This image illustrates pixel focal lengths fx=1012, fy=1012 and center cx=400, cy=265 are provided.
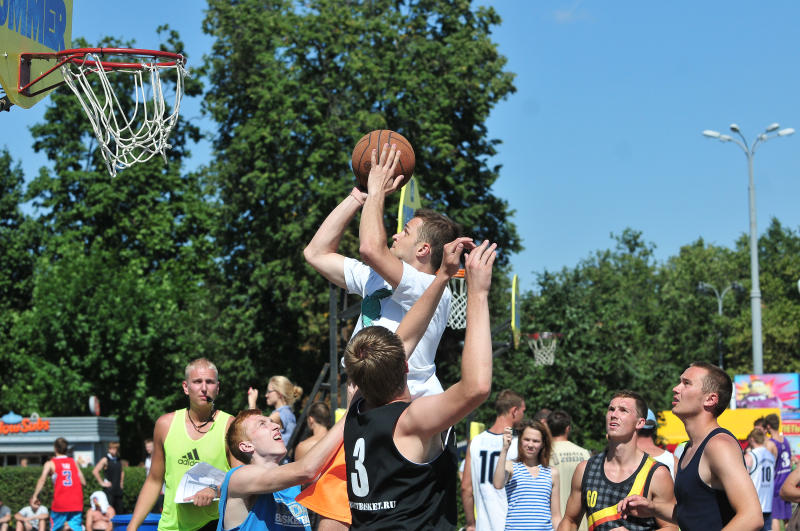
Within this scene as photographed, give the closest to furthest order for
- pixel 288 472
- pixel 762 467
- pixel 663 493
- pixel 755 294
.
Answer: pixel 288 472
pixel 663 493
pixel 762 467
pixel 755 294

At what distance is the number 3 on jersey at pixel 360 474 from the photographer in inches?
157

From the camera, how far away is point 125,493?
25156 mm

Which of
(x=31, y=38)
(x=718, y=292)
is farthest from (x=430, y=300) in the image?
(x=718, y=292)

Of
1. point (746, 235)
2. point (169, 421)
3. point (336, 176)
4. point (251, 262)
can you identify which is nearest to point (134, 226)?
point (251, 262)

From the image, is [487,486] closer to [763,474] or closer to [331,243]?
[331,243]

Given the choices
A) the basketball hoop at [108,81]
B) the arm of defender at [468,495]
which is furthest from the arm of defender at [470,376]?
the arm of defender at [468,495]

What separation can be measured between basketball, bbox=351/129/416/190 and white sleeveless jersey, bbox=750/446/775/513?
30.4 ft

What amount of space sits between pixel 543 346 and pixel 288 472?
990 inches

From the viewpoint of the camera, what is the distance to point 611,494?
19.9 feet

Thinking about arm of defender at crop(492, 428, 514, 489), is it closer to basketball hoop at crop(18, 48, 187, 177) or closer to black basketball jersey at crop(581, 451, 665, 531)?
black basketball jersey at crop(581, 451, 665, 531)

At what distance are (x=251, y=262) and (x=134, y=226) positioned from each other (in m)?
9.90

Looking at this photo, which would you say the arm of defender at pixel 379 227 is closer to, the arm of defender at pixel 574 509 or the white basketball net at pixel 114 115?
the arm of defender at pixel 574 509

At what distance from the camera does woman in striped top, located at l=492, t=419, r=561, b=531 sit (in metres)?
8.71

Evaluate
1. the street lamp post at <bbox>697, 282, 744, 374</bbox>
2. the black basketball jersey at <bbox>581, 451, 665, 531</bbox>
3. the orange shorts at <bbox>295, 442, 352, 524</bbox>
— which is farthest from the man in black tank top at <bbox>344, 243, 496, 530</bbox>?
the street lamp post at <bbox>697, 282, 744, 374</bbox>
